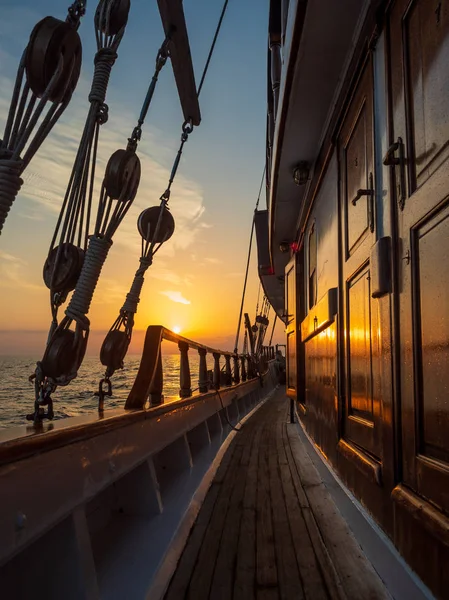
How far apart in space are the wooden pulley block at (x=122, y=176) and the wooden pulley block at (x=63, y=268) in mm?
468

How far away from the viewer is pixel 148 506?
279cm

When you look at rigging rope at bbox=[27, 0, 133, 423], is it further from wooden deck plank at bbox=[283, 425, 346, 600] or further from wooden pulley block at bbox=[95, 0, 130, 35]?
wooden deck plank at bbox=[283, 425, 346, 600]

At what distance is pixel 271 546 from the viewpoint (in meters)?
2.55

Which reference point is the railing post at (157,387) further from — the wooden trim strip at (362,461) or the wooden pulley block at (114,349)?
the wooden trim strip at (362,461)

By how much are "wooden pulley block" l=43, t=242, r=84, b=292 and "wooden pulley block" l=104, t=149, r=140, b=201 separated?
1.54 feet

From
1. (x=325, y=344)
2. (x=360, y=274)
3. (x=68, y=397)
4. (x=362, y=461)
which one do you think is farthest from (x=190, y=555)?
(x=68, y=397)

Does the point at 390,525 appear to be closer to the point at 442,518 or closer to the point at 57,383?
the point at 442,518

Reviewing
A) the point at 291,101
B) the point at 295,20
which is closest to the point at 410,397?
the point at 295,20

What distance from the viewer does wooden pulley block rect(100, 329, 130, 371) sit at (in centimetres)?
320

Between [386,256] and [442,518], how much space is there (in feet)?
3.35

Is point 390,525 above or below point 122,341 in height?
below

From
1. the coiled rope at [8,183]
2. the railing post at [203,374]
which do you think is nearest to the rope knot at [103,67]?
the coiled rope at [8,183]

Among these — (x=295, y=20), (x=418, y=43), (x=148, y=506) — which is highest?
(x=295, y=20)

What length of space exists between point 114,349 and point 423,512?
2.19 meters
